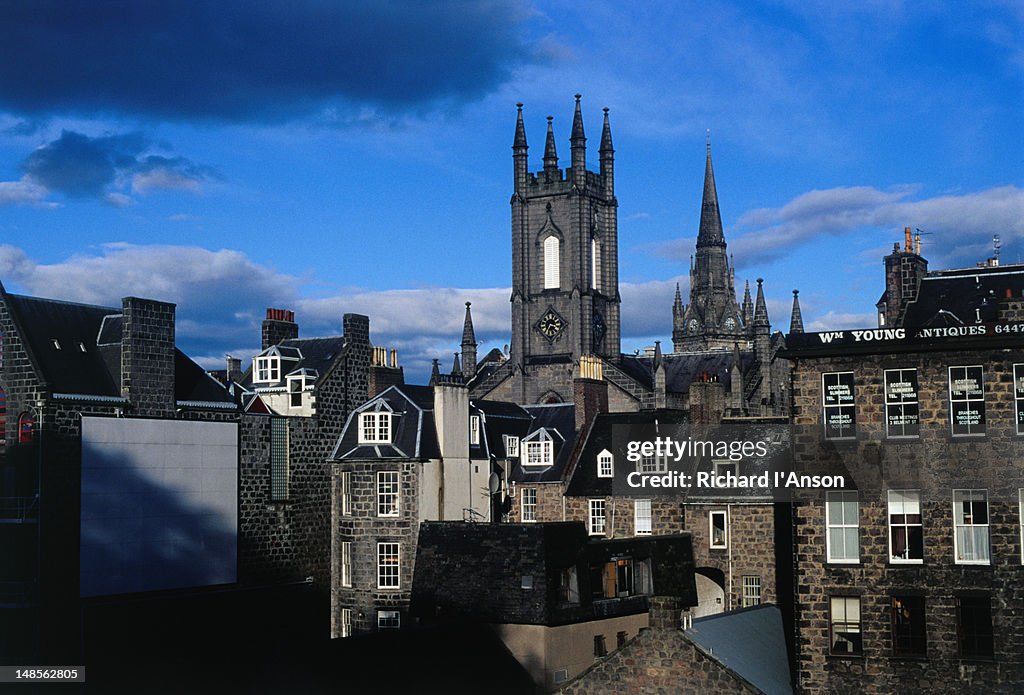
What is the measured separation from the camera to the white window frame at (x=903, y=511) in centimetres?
3075

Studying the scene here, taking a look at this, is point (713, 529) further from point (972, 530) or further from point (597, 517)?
point (972, 530)

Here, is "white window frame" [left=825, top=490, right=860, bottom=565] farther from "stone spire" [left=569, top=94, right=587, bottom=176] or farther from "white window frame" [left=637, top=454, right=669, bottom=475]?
"stone spire" [left=569, top=94, right=587, bottom=176]

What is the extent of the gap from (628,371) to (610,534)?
50.8 m

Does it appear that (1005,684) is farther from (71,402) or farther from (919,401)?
(71,402)

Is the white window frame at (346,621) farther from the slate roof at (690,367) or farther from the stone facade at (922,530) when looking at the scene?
the slate roof at (690,367)

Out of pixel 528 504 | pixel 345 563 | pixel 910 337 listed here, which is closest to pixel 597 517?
pixel 528 504

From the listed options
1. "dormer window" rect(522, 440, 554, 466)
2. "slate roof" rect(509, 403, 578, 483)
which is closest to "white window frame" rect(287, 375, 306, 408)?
"slate roof" rect(509, 403, 578, 483)

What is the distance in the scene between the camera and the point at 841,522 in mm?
31703

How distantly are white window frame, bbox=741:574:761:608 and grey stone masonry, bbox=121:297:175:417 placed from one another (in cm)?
2502

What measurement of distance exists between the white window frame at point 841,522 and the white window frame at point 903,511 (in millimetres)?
839

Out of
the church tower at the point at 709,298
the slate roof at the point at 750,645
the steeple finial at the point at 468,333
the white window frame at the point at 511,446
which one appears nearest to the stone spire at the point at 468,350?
the steeple finial at the point at 468,333

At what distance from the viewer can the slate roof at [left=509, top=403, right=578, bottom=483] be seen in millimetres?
54750

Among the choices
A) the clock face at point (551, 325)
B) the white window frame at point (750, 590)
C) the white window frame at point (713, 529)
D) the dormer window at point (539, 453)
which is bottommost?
the white window frame at point (750, 590)

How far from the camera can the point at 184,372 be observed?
53156 mm
